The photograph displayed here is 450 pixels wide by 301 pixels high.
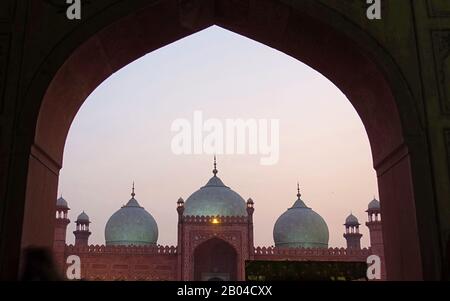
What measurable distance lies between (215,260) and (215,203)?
2102mm

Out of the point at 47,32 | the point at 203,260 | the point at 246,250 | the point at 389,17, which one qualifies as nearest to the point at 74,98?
the point at 47,32

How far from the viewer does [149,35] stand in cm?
511

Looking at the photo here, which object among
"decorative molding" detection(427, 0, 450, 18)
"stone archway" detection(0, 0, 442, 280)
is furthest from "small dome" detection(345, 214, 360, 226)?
"decorative molding" detection(427, 0, 450, 18)

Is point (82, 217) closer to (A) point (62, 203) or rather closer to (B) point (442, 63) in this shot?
(A) point (62, 203)

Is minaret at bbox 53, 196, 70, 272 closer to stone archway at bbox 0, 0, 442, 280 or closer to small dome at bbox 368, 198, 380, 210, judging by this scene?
small dome at bbox 368, 198, 380, 210

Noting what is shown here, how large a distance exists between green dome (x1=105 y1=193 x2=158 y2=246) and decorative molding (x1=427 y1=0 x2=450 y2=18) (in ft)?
57.3

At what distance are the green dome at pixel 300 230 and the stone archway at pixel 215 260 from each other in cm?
244

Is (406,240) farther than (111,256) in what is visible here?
No

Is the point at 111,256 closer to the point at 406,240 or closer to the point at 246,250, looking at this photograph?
the point at 246,250

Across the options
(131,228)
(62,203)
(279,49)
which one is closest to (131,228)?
(131,228)

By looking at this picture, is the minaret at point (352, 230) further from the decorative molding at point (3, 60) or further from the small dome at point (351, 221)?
the decorative molding at point (3, 60)

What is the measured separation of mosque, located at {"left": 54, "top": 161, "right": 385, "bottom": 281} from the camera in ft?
59.2

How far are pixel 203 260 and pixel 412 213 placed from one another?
625 inches

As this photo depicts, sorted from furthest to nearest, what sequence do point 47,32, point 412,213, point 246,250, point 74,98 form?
point 246,250, point 74,98, point 47,32, point 412,213
